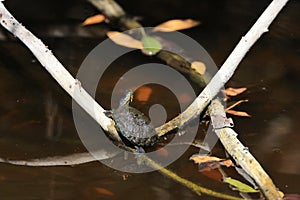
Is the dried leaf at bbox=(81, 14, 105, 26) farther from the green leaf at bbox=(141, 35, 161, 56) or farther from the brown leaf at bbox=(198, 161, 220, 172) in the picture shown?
the brown leaf at bbox=(198, 161, 220, 172)

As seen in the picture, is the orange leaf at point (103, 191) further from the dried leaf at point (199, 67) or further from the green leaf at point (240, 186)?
the dried leaf at point (199, 67)

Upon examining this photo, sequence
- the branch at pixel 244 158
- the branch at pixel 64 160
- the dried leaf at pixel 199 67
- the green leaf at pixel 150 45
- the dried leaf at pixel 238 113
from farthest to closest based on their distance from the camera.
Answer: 1. the green leaf at pixel 150 45
2. the dried leaf at pixel 199 67
3. the dried leaf at pixel 238 113
4. the branch at pixel 64 160
5. the branch at pixel 244 158

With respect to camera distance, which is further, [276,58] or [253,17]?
[253,17]

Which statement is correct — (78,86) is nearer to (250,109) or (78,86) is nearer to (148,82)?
(148,82)

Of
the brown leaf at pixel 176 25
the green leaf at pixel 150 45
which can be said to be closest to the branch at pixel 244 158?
the green leaf at pixel 150 45

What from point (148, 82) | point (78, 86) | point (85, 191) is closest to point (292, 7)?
point (148, 82)

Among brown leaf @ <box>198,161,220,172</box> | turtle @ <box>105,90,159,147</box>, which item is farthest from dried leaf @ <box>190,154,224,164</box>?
turtle @ <box>105,90,159,147</box>
